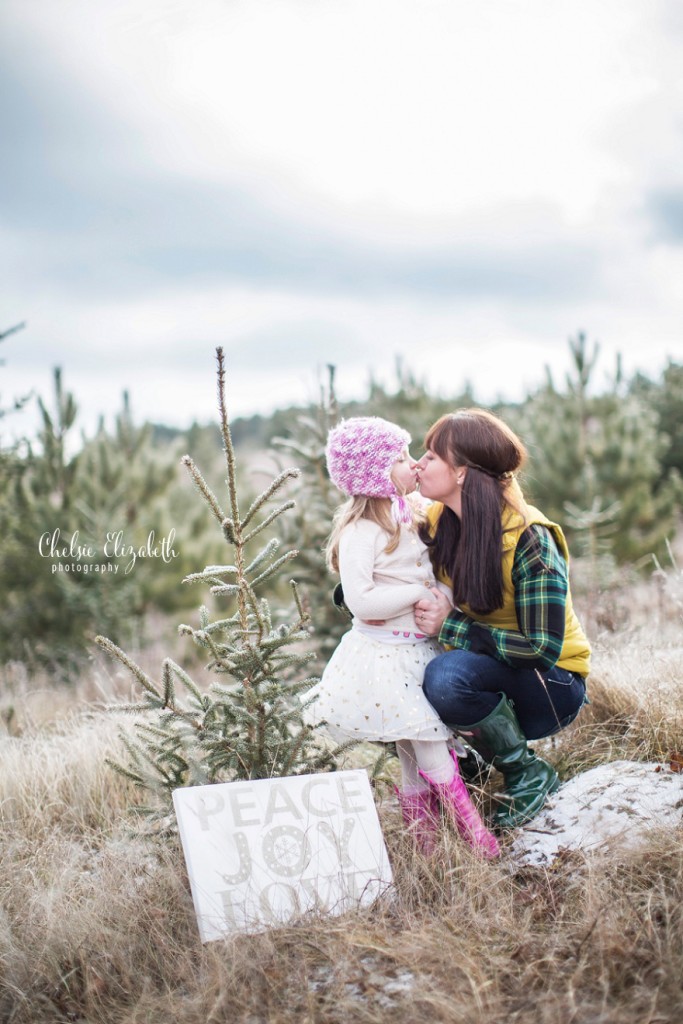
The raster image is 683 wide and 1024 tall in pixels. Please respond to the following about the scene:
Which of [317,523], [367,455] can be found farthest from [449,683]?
[317,523]

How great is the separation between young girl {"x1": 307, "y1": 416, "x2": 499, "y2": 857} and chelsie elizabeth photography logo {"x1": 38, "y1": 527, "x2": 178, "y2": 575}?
5.37 meters

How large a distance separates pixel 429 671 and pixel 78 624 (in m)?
6.46

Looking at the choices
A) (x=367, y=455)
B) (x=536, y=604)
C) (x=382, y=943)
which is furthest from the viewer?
(x=367, y=455)

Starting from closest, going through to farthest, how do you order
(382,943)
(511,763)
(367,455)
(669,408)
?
(382,943) → (367,455) → (511,763) → (669,408)

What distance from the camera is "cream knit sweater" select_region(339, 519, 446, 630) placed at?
316cm

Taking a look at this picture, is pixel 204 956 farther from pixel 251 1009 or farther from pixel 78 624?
pixel 78 624

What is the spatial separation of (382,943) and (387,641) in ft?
3.58

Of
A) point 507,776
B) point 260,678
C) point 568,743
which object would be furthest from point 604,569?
point 260,678

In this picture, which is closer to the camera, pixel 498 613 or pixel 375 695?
pixel 375 695

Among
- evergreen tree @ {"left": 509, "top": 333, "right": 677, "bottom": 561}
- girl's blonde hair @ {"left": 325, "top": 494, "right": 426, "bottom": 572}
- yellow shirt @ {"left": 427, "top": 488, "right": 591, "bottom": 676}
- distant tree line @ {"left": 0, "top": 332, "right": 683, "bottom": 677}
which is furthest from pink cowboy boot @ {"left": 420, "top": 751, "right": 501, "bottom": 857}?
evergreen tree @ {"left": 509, "top": 333, "right": 677, "bottom": 561}

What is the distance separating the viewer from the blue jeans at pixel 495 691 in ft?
10.2

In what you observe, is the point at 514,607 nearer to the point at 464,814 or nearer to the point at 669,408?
the point at 464,814

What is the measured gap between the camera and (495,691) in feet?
10.8

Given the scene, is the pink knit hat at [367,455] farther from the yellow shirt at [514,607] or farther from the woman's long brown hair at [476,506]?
the yellow shirt at [514,607]
